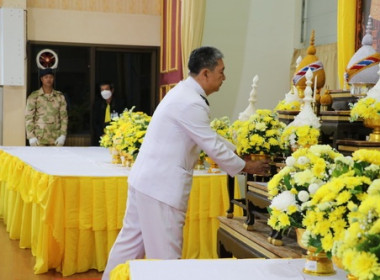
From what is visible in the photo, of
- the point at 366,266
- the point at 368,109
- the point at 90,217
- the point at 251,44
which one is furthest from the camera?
the point at 251,44

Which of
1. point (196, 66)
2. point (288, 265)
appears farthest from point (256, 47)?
point (288, 265)

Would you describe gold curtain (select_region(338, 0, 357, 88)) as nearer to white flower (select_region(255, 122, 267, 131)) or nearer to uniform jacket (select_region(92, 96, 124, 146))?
white flower (select_region(255, 122, 267, 131))

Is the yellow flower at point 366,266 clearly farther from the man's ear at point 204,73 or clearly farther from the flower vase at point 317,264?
the man's ear at point 204,73

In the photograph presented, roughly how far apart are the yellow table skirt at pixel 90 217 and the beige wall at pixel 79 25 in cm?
384

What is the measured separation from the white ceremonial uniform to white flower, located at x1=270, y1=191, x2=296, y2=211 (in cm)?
115

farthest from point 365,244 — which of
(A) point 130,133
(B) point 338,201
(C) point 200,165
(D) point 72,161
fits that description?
(D) point 72,161

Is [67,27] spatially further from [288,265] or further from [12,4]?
[288,265]

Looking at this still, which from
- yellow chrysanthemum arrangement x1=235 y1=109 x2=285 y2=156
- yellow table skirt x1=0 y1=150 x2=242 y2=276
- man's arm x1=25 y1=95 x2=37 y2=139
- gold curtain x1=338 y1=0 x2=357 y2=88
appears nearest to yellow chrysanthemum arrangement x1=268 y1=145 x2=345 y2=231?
yellow chrysanthemum arrangement x1=235 y1=109 x2=285 y2=156

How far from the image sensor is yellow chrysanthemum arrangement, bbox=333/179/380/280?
1242 mm

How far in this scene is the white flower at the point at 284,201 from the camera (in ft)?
5.76

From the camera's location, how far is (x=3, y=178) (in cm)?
582

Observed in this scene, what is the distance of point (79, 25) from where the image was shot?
8375 mm

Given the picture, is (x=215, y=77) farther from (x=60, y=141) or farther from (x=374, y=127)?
(x=60, y=141)

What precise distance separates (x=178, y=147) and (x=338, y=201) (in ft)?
5.04
